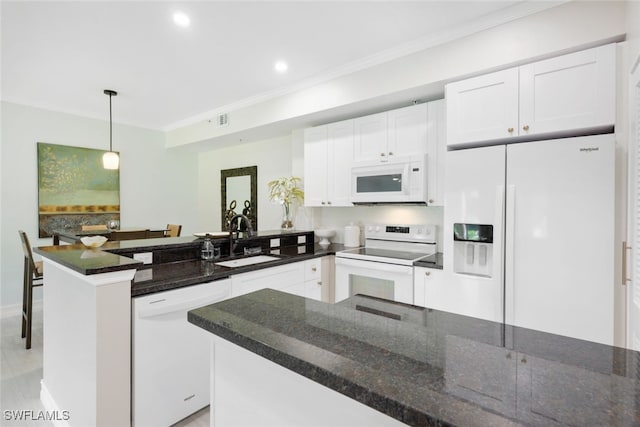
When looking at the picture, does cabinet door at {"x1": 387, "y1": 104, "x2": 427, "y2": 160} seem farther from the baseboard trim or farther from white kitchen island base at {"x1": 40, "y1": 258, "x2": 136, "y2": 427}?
the baseboard trim

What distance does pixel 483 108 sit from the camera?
220 centimetres

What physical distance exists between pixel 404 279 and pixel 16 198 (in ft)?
15.3

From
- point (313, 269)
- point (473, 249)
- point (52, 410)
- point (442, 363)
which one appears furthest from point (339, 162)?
point (52, 410)

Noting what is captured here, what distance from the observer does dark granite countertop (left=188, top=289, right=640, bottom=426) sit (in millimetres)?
495

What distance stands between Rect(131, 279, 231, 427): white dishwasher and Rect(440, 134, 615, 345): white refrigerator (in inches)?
69.2

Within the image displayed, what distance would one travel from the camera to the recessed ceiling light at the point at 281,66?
2.92 metres

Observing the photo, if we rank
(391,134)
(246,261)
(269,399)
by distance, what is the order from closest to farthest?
(269,399) → (246,261) → (391,134)

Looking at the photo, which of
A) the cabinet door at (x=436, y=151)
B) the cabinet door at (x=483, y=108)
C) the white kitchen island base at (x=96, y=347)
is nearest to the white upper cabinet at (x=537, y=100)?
the cabinet door at (x=483, y=108)

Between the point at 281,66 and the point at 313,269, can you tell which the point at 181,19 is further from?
the point at 313,269

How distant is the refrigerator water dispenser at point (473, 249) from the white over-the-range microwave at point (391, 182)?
616mm

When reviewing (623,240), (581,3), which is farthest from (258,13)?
(623,240)

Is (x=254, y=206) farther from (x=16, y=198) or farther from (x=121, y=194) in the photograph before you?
(x=16, y=198)

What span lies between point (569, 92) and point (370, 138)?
62.7 inches

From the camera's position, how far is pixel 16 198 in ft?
12.7
